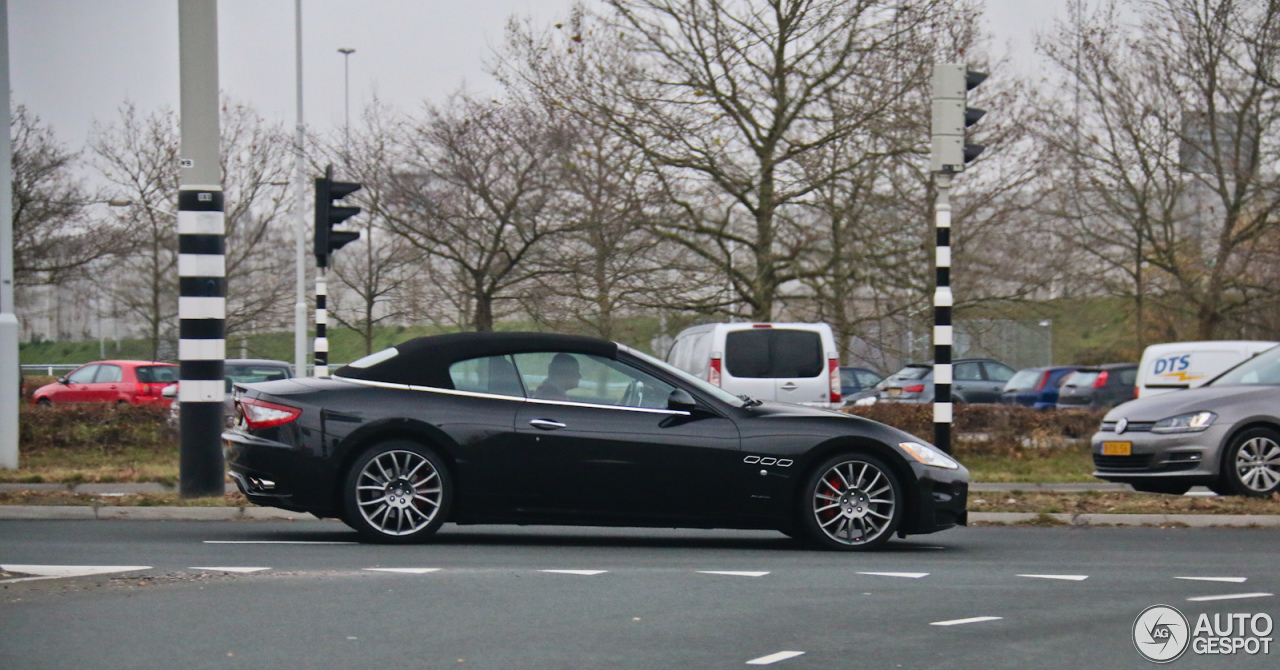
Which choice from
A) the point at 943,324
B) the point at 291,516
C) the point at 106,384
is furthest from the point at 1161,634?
the point at 106,384

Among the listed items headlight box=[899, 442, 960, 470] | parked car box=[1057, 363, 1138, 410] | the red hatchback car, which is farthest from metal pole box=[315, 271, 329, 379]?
parked car box=[1057, 363, 1138, 410]

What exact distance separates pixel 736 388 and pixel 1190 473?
6.48 m

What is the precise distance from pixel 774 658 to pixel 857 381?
107 feet

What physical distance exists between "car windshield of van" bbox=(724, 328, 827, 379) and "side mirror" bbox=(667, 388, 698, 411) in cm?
938

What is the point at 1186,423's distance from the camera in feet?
42.6

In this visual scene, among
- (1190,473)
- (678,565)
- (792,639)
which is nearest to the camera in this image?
(792,639)

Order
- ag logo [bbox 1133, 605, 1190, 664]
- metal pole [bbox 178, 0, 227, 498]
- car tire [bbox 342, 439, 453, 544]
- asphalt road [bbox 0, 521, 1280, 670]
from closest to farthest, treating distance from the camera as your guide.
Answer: asphalt road [bbox 0, 521, 1280, 670] < ag logo [bbox 1133, 605, 1190, 664] < car tire [bbox 342, 439, 453, 544] < metal pole [bbox 178, 0, 227, 498]

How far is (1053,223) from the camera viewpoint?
34.2 metres

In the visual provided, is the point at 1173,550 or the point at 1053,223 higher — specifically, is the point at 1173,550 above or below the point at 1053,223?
below

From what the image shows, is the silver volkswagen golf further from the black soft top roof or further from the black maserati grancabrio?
the black soft top roof

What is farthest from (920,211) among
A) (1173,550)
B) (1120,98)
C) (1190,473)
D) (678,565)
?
(678,565)

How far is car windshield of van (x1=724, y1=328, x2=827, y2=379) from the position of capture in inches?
719

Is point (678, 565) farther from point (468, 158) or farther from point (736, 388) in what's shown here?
point (468, 158)

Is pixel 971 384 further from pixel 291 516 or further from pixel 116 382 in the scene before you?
pixel 291 516
